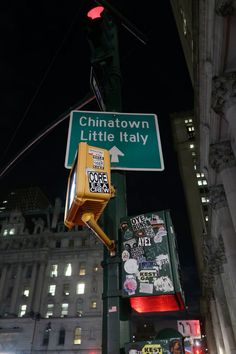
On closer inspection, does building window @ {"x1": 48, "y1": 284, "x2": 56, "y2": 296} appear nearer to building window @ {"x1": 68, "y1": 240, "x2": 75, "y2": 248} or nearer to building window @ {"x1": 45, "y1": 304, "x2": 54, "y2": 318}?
building window @ {"x1": 45, "y1": 304, "x2": 54, "y2": 318}

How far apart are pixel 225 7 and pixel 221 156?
9120 millimetres

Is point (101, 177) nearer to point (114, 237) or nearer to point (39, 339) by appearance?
point (114, 237)

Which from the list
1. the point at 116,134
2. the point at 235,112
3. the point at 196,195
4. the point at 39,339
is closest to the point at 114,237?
the point at 116,134

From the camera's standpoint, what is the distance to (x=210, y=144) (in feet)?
61.9

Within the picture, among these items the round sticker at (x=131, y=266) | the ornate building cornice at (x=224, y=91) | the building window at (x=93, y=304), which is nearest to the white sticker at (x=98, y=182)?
the round sticker at (x=131, y=266)

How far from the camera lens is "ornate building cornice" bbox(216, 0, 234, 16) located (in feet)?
37.7

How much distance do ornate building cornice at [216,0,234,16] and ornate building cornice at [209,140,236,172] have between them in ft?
28.0

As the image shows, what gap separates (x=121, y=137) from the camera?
14.2ft

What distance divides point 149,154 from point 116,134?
0.65 meters

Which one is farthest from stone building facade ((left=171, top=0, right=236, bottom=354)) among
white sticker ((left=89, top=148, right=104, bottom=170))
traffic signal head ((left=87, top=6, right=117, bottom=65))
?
white sticker ((left=89, top=148, right=104, bottom=170))

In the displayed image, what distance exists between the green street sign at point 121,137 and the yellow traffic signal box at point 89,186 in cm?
90

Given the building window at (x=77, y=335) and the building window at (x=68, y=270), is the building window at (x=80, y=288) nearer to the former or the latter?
the building window at (x=68, y=270)

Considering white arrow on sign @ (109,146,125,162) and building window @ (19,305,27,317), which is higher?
building window @ (19,305,27,317)

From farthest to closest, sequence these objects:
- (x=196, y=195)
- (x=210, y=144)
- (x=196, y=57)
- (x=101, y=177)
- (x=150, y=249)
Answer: (x=196, y=195), (x=210, y=144), (x=196, y=57), (x=150, y=249), (x=101, y=177)
